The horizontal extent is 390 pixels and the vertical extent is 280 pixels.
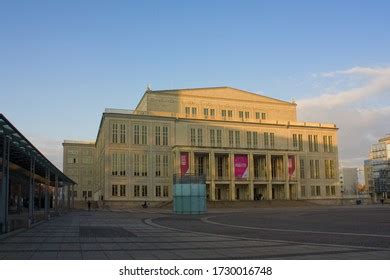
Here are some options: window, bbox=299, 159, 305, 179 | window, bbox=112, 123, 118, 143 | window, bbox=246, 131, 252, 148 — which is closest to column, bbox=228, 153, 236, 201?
window, bbox=246, 131, 252, 148

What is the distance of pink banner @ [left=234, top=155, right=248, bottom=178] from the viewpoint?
303 feet

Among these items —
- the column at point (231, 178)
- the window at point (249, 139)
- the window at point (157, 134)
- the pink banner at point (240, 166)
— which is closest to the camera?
the window at point (157, 134)

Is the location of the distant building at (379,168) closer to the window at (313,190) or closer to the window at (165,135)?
the window at (313,190)

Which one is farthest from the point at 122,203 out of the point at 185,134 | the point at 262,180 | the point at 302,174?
the point at 302,174

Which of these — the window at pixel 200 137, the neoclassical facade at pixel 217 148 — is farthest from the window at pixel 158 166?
the window at pixel 200 137

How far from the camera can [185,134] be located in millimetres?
91625

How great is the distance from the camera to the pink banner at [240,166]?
92.2 meters

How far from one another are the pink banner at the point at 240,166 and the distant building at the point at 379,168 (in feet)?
234

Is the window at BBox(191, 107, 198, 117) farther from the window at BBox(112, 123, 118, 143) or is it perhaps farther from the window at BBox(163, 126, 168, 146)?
the window at BBox(112, 123, 118, 143)

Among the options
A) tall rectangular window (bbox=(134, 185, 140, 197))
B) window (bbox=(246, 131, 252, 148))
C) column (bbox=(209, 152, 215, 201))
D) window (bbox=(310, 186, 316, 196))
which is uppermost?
window (bbox=(246, 131, 252, 148))

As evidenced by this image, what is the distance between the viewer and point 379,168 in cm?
16275

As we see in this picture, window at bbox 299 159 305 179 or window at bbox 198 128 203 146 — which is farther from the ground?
window at bbox 198 128 203 146

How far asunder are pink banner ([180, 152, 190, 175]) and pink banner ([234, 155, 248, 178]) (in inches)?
414

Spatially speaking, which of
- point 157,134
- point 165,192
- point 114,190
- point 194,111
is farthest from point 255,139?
point 114,190
